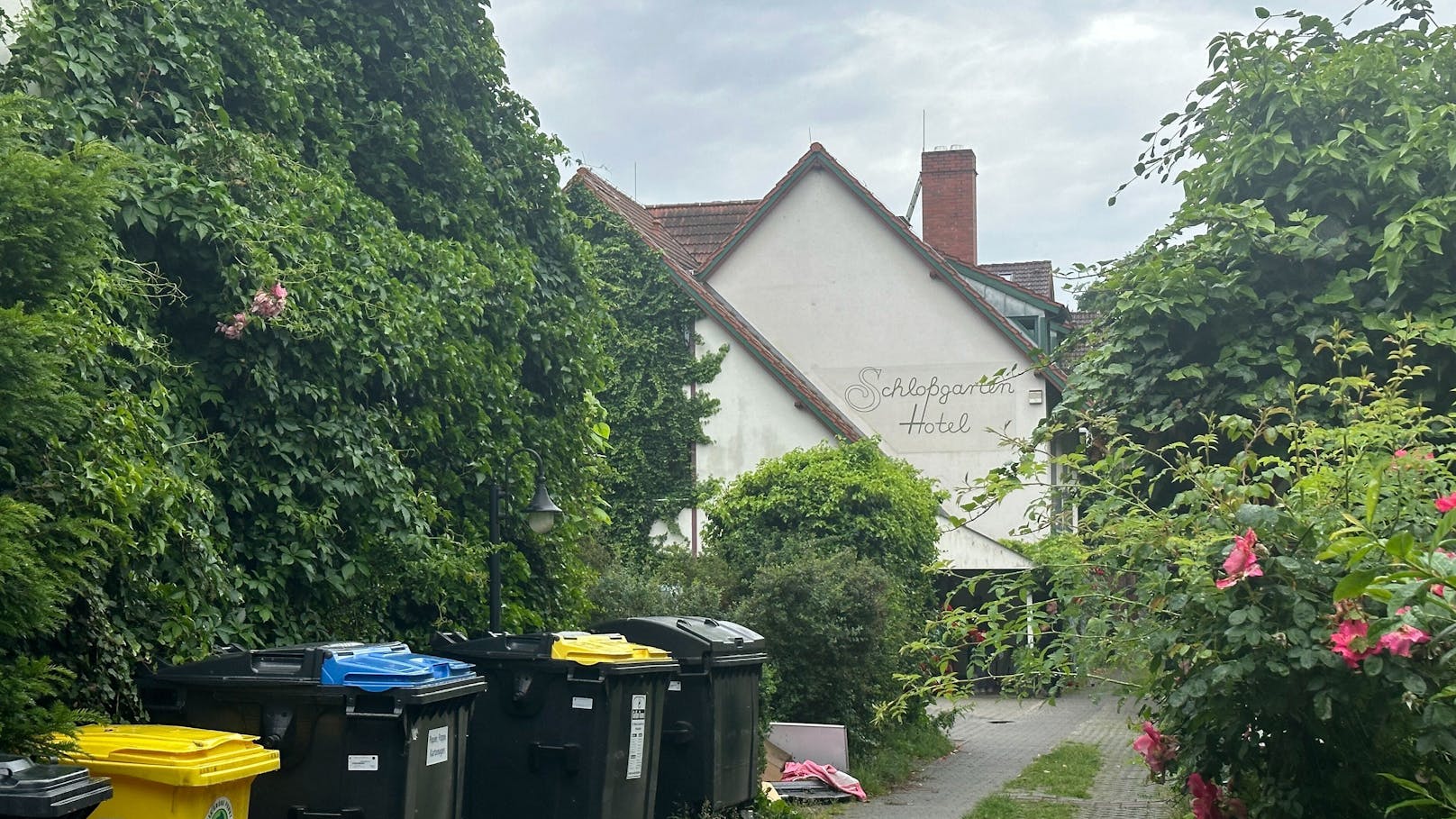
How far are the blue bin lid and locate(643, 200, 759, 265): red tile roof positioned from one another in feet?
76.5

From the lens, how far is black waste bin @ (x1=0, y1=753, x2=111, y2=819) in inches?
149

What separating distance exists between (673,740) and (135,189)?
503cm

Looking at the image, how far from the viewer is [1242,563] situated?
475 centimetres

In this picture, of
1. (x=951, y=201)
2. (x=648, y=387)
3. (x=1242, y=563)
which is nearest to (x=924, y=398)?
(x=648, y=387)

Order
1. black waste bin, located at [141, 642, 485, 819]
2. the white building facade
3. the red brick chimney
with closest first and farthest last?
black waste bin, located at [141, 642, 485, 819], the white building facade, the red brick chimney

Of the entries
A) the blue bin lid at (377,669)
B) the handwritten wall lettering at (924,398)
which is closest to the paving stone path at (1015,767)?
the blue bin lid at (377,669)

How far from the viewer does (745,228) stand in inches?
1074

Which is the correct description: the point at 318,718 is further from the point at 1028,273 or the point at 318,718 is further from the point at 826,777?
the point at 1028,273

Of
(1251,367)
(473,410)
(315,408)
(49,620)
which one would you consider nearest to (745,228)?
(473,410)

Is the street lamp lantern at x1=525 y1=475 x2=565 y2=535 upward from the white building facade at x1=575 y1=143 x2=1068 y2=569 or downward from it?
downward

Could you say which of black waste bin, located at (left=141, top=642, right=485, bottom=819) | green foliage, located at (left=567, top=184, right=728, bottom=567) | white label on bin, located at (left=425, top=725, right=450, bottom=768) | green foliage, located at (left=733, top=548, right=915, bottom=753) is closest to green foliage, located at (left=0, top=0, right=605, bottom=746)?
black waste bin, located at (left=141, top=642, right=485, bottom=819)

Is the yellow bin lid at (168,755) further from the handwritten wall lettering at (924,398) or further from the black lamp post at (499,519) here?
the handwritten wall lettering at (924,398)

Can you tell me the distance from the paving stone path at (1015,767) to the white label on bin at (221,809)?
135 inches

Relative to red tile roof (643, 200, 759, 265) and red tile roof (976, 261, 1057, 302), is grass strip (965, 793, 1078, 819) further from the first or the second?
red tile roof (976, 261, 1057, 302)
